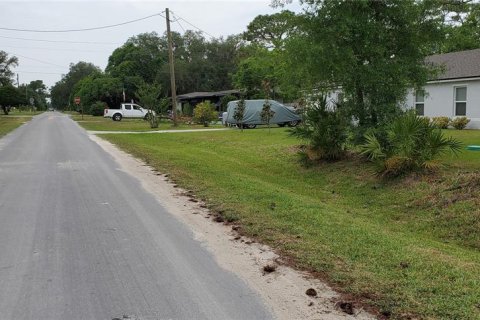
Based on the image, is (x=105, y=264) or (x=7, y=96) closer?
(x=105, y=264)

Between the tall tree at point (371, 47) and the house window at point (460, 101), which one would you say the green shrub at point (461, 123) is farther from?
the tall tree at point (371, 47)

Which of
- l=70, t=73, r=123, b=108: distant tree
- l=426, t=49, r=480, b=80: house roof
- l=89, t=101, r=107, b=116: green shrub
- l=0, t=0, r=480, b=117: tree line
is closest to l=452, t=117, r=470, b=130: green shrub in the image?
l=426, t=49, r=480, b=80: house roof

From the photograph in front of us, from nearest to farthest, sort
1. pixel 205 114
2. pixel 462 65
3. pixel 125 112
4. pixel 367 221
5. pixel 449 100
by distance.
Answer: pixel 367 221, pixel 449 100, pixel 462 65, pixel 205 114, pixel 125 112

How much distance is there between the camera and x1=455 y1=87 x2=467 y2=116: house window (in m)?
22.0

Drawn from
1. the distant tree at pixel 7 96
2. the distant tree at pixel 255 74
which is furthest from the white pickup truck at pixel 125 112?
the distant tree at pixel 7 96

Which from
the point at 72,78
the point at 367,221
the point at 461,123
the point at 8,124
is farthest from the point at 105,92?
the point at 72,78

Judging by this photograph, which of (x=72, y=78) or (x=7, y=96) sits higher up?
(x=72, y=78)

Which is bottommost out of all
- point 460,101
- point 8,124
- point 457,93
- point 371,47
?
point 8,124

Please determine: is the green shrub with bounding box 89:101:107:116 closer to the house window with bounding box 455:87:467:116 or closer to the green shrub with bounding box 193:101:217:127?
the green shrub with bounding box 193:101:217:127

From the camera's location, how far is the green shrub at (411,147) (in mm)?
10289

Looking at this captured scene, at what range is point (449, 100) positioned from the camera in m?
22.6

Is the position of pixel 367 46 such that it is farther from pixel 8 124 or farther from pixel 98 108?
pixel 98 108

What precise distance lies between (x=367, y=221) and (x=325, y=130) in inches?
214

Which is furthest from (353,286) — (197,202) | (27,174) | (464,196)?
(27,174)
